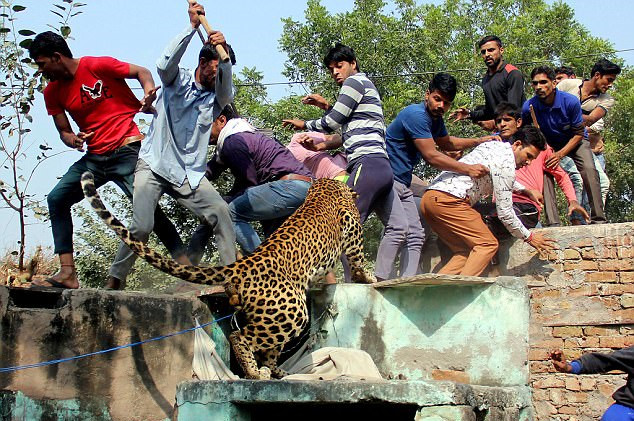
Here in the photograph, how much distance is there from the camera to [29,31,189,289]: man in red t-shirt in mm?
7047

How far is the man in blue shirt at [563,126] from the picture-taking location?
871 cm

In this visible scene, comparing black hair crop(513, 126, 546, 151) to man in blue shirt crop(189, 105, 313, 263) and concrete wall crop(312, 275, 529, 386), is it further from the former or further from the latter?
man in blue shirt crop(189, 105, 313, 263)

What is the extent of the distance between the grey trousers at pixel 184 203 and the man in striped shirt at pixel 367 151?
1221 mm

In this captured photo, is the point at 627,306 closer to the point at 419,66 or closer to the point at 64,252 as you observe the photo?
the point at 64,252

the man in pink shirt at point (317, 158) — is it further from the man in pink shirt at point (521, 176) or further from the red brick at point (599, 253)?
the red brick at point (599, 253)

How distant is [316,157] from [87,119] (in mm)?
2108

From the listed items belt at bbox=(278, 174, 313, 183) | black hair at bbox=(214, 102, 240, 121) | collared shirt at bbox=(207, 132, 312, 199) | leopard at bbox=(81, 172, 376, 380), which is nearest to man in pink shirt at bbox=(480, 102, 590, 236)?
belt at bbox=(278, 174, 313, 183)

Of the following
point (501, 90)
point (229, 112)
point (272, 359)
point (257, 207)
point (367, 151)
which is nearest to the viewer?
point (272, 359)

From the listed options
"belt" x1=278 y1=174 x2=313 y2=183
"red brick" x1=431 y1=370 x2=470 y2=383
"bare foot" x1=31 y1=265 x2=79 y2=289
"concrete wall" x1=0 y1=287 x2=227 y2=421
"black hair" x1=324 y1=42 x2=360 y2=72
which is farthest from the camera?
"black hair" x1=324 y1=42 x2=360 y2=72

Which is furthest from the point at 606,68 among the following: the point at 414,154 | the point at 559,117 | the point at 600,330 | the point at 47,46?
the point at 47,46

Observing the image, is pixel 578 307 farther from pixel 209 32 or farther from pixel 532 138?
pixel 209 32

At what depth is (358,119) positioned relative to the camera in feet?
25.5

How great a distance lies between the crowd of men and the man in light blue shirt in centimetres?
1

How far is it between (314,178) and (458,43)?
13.9 metres
